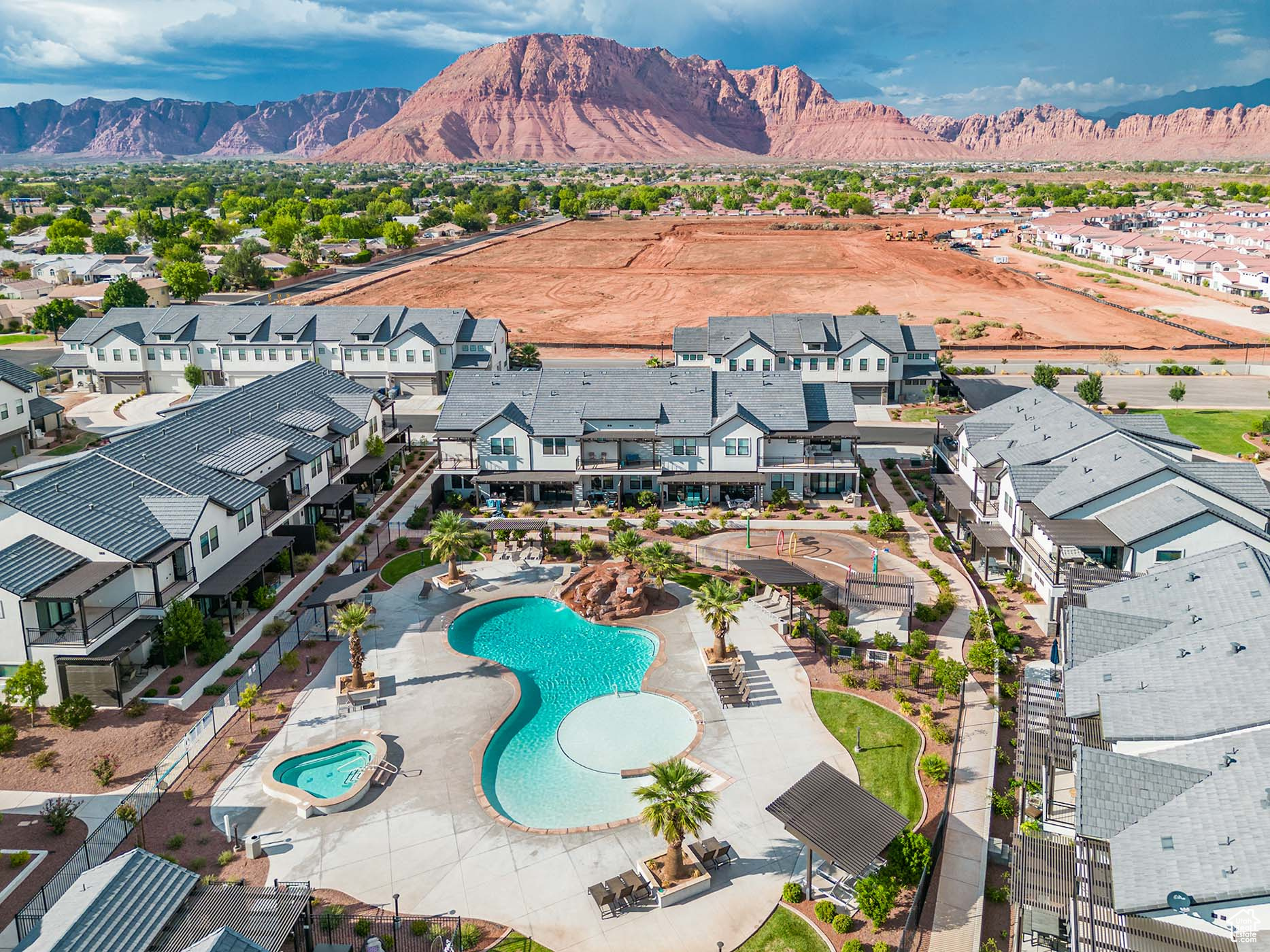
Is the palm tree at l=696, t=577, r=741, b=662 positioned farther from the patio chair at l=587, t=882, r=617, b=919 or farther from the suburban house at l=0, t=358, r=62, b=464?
the suburban house at l=0, t=358, r=62, b=464

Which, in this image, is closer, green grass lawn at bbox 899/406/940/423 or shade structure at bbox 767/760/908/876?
shade structure at bbox 767/760/908/876

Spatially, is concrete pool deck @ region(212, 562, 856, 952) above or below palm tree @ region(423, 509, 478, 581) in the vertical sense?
below

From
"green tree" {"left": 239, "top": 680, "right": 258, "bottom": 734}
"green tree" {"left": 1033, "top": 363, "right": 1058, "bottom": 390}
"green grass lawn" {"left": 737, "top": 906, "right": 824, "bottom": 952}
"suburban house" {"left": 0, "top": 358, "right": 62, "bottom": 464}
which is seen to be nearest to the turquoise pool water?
"green tree" {"left": 239, "top": 680, "right": 258, "bottom": 734}

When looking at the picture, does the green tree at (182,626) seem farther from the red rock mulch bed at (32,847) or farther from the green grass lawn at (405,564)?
the green grass lawn at (405,564)

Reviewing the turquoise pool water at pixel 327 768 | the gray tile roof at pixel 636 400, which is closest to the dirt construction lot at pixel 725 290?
the gray tile roof at pixel 636 400

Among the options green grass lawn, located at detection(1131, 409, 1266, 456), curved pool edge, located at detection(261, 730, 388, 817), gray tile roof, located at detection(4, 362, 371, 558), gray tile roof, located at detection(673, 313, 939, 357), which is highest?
gray tile roof, located at detection(673, 313, 939, 357)

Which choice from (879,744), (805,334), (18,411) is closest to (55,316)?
(18,411)
